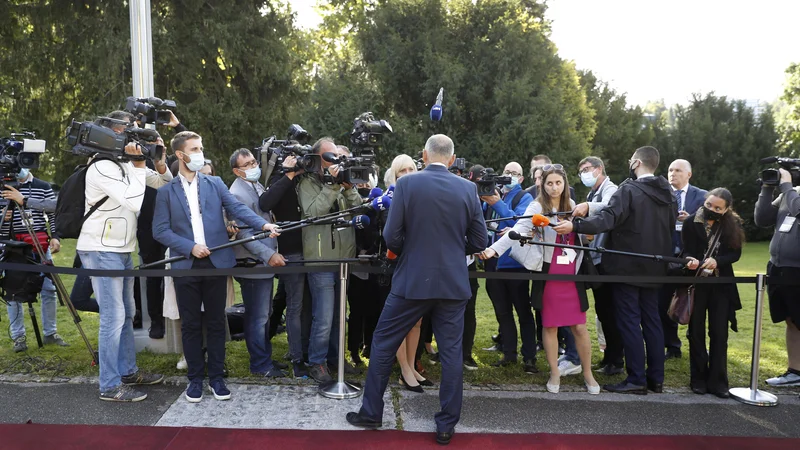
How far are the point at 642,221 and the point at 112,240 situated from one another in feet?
14.1

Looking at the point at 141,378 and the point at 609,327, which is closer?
the point at 141,378

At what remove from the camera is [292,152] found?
560 centimetres

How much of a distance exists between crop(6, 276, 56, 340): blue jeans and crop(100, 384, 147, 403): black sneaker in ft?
6.66

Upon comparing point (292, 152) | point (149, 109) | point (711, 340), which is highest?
point (149, 109)

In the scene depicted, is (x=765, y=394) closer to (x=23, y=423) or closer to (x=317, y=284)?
(x=317, y=284)

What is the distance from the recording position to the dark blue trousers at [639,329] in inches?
214

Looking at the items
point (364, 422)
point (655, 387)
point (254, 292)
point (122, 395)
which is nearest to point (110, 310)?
point (122, 395)

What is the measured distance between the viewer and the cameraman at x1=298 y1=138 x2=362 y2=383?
5449mm

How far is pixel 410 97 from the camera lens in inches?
747

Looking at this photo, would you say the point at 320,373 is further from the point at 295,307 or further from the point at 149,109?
the point at 149,109

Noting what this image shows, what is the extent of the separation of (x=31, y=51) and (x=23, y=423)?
61.3ft

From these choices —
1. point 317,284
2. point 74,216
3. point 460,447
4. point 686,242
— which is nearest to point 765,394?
point 686,242

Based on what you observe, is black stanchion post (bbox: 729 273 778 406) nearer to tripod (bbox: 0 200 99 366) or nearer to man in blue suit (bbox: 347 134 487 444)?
man in blue suit (bbox: 347 134 487 444)

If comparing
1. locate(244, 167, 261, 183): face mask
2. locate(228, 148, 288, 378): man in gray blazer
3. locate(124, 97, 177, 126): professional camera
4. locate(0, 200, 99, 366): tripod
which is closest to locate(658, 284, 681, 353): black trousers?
locate(228, 148, 288, 378): man in gray blazer
